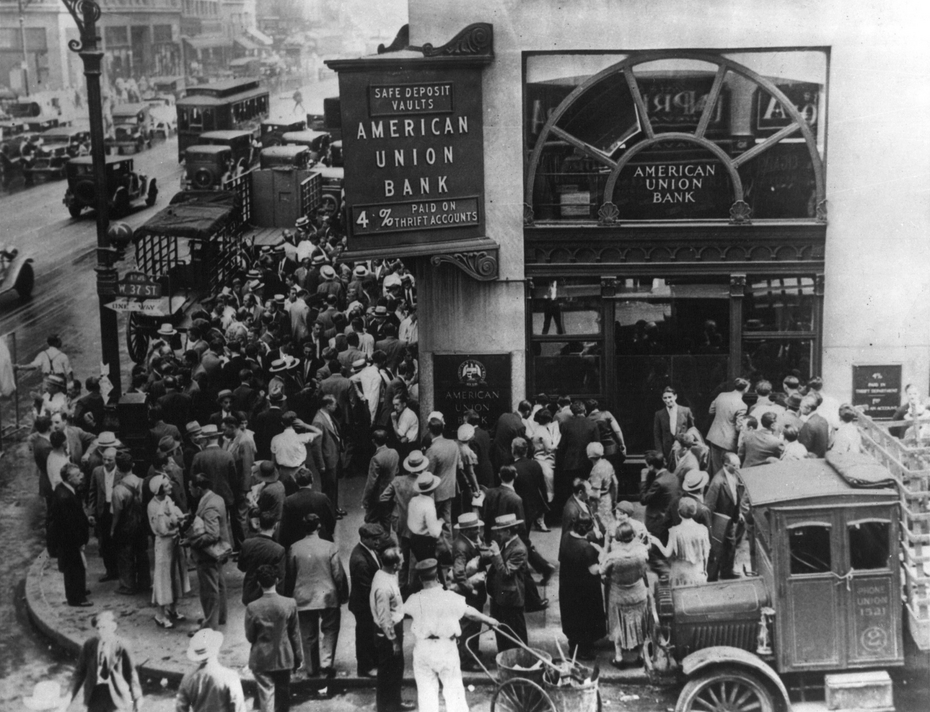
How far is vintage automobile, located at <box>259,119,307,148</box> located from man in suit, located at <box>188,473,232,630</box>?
31.6 m

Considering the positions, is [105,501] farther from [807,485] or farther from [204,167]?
[204,167]

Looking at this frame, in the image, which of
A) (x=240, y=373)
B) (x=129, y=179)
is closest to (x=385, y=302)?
(x=240, y=373)

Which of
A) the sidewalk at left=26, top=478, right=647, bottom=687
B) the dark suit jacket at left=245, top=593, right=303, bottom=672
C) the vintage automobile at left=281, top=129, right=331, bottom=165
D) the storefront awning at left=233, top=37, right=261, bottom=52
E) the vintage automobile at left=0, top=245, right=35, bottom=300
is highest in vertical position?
the storefront awning at left=233, top=37, right=261, bottom=52

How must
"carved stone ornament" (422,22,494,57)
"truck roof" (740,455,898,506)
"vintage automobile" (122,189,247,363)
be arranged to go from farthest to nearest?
"vintage automobile" (122,189,247,363)
"carved stone ornament" (422,22,494,57)
"truck roof" (740,455,898,506)

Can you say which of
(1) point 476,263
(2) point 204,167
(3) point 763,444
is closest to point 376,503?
(1) point 476,263

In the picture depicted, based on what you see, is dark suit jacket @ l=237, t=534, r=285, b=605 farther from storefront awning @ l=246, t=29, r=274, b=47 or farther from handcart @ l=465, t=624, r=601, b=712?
storefront awning @ l=246, t=29, r=274, b=47

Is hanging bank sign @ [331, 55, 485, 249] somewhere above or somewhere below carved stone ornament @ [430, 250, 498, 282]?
above

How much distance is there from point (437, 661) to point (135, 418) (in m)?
5.84

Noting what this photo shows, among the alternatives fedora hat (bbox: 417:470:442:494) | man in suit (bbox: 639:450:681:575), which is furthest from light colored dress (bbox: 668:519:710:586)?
fedora hat (bbox: 417:470:442:494)

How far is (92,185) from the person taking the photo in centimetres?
3466

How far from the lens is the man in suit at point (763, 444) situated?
43.7 feet

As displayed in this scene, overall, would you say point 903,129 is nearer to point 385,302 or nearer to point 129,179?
point 385,302

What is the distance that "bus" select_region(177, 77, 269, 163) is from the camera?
40.8m

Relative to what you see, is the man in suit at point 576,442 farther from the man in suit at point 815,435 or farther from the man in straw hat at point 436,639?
the man in straw hat at point 436,639
